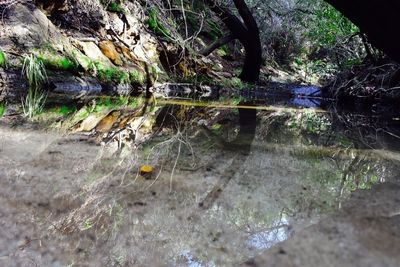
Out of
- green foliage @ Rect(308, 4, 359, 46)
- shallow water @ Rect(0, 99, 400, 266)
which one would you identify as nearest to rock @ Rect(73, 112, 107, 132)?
shallow water @ Rect(0, 99, 400, 266)

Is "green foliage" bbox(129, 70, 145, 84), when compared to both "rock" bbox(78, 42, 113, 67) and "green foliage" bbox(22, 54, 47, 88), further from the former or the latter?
"green foliage" bbox(22, 54, 47, 88)

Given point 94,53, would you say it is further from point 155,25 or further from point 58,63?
point 155,25

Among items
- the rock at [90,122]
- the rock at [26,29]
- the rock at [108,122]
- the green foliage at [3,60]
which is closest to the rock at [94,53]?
the rock at [26,29]

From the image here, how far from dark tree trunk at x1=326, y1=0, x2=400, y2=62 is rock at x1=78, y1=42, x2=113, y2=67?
6087 millimetres

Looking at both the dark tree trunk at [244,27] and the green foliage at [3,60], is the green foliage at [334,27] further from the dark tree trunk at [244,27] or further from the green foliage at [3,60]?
the green foliage at [3,60]

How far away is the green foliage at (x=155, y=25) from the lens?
991cm

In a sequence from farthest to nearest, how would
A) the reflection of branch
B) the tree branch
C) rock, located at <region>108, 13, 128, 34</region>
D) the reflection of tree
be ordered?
the tree branch < rock, located at <region>108, 13, 128, 34</region> < the reflection of branch < the reflection of tree

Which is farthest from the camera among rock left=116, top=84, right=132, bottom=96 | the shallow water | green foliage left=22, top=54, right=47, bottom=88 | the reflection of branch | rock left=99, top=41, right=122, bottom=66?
rock left=99, top=41, right=122, bottom=66

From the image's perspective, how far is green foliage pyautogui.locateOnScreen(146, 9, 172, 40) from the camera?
9915 mm

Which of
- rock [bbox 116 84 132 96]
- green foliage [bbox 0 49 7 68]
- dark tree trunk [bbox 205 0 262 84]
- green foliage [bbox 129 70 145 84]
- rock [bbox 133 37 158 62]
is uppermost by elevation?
dark tree trunk [bbox 205 0 262 84]

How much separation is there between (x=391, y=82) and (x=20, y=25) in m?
7.40

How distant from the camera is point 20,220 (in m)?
1.03

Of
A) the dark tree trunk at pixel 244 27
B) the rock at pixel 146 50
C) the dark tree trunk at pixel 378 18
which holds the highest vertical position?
the dark tree trunk at pixel 378 18

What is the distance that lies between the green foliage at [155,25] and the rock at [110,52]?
1.75m
